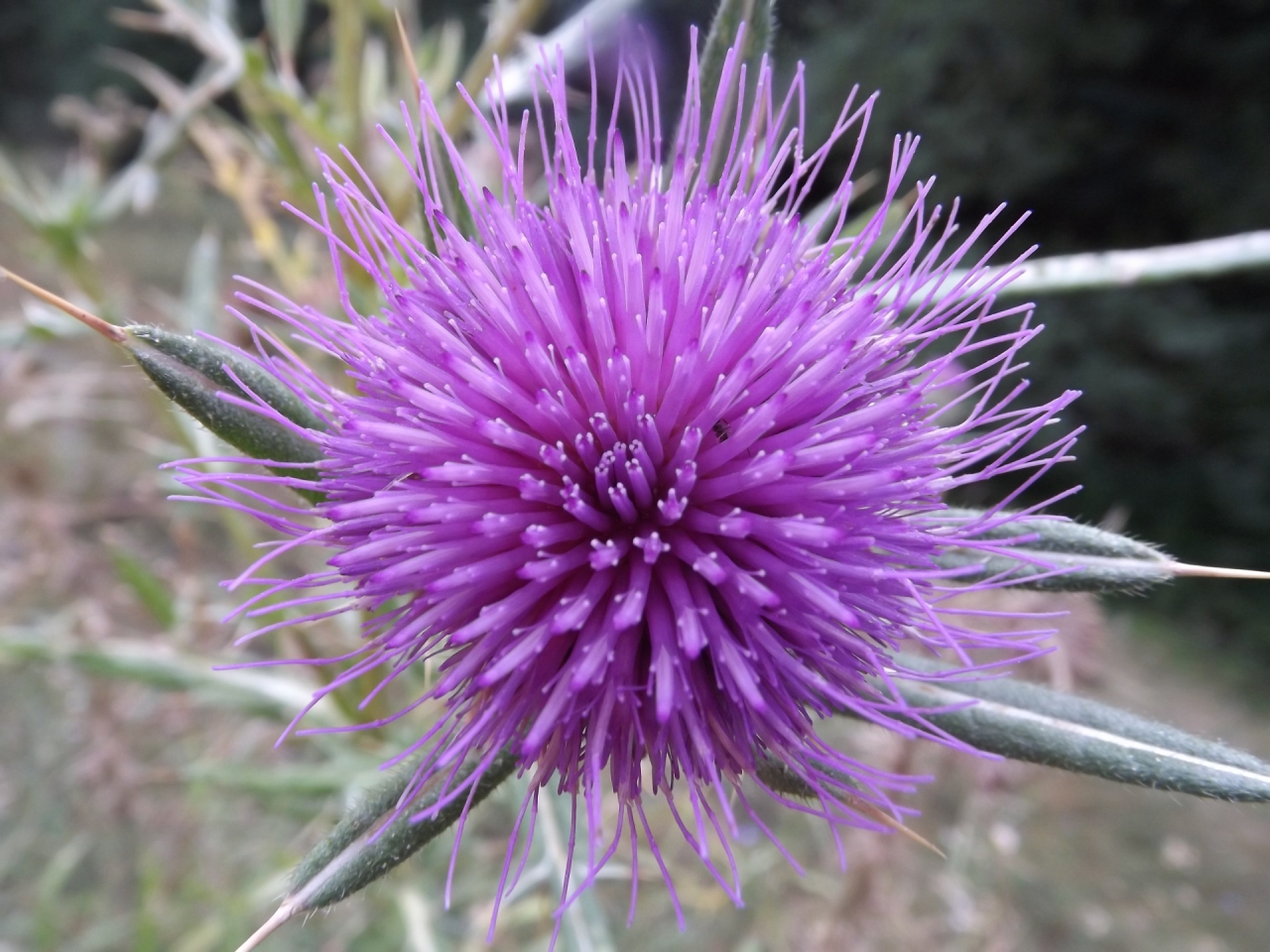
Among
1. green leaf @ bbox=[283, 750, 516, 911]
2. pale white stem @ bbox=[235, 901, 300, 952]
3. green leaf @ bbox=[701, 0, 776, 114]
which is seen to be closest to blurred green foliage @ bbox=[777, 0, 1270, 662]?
green leaf @ bbox=[701, 0, 776, 114]

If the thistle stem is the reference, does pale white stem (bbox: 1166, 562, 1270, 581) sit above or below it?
below

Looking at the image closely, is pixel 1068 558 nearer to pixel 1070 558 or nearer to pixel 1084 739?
pixel 1070 558

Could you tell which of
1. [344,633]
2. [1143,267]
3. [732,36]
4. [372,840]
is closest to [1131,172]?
[1143,267]

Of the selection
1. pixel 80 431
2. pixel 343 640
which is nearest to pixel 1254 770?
pixel 343 640

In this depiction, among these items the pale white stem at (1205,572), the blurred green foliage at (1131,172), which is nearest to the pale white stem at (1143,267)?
the pale white stem at (1205,572)

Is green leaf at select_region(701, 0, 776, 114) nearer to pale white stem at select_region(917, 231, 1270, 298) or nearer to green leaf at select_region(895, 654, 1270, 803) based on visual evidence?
pale white stem at select_region(917, 231, 1270, 298)

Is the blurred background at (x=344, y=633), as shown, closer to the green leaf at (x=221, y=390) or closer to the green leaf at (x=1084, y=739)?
the green leaf at (x=221, y=390)
